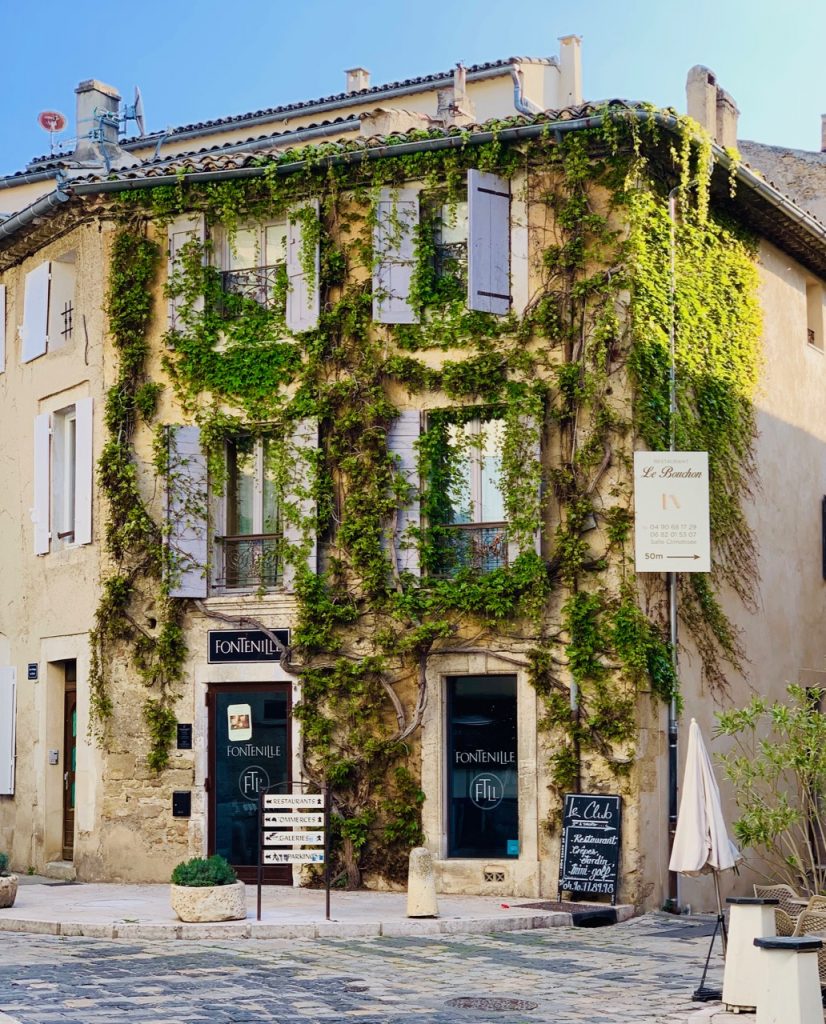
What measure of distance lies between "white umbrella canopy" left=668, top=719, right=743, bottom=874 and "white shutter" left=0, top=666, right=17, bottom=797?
1122 centimetres

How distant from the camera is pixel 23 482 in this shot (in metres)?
21.6

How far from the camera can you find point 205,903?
47.5ft

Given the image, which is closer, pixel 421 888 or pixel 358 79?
pixel 421 888

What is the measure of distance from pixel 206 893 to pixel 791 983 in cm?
714

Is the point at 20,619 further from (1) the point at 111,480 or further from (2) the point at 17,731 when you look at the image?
(1) the point at 111,480

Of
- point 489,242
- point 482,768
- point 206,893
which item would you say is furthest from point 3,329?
point 206,893

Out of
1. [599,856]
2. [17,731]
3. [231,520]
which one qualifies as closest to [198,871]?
[599,856]

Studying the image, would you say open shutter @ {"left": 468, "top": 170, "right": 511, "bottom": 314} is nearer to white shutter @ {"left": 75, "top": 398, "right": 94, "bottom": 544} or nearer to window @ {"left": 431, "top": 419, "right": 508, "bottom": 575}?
window @ {"left": 431, "top": 419, "right": 508, "bottom": 575}

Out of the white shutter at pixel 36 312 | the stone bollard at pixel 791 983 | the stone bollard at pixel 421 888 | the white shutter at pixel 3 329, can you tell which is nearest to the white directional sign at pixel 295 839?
the stone bollard at pixel 421 888

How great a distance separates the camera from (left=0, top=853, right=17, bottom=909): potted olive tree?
15.7 meters

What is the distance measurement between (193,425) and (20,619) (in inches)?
166

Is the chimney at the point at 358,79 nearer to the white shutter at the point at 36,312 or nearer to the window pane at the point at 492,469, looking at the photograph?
the white shutter at the point at 36,312

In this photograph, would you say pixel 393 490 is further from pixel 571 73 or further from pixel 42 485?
pixel 571 73

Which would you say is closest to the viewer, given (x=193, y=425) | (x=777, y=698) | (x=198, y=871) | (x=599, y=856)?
(x=198, y=871)
